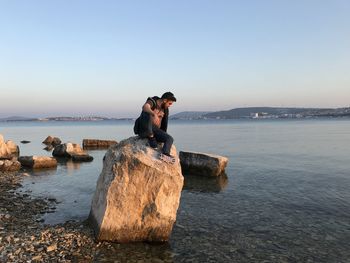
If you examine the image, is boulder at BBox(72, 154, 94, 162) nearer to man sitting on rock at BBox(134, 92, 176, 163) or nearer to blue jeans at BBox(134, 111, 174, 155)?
man sitting on rock at BBox(134, 92, 176, 163)

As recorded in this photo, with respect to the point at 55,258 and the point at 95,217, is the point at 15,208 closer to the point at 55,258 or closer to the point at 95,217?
the point at 95,217

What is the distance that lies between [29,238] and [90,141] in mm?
45911

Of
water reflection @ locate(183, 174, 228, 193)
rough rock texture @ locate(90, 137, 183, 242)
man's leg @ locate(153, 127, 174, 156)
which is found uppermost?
man's leg @ locate(153, 127, 174, 156)

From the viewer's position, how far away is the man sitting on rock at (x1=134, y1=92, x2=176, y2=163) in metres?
12.7

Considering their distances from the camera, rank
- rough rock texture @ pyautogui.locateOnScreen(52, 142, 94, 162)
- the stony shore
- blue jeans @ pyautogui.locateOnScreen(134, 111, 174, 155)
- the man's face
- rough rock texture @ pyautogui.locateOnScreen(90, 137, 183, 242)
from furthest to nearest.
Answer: rough rock texture @ pyautogui.locateOnScreen(52, 142, 94, 162)
the man's face
blue jeans @ pyautogui.locateOnScreen(134, 111, 174, 155)
rough rock texture @ pyautogui.locateOnScreen(90, 137, 183, 242)
the stony shore

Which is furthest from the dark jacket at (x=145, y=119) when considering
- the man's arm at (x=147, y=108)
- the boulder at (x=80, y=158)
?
the boulder at (x=80, y=158)

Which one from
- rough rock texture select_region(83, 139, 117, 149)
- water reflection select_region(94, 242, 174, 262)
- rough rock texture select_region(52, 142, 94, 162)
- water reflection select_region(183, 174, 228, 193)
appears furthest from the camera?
rough rock texture select_region(83, 139, 117, 149)

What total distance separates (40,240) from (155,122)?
5.79 m

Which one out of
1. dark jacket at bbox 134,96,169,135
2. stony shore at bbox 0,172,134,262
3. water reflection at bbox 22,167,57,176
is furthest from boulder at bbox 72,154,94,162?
dark jacket at bbox 134,96,169,135

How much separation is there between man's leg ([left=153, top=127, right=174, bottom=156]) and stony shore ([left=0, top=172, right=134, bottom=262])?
3.82 meters

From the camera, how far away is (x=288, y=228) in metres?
14.6

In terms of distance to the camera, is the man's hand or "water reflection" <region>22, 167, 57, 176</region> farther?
"water reflection" <region>22, 167, 57, 176</region>

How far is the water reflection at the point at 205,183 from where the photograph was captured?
73.9 feet

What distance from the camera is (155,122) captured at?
13.4 metres
